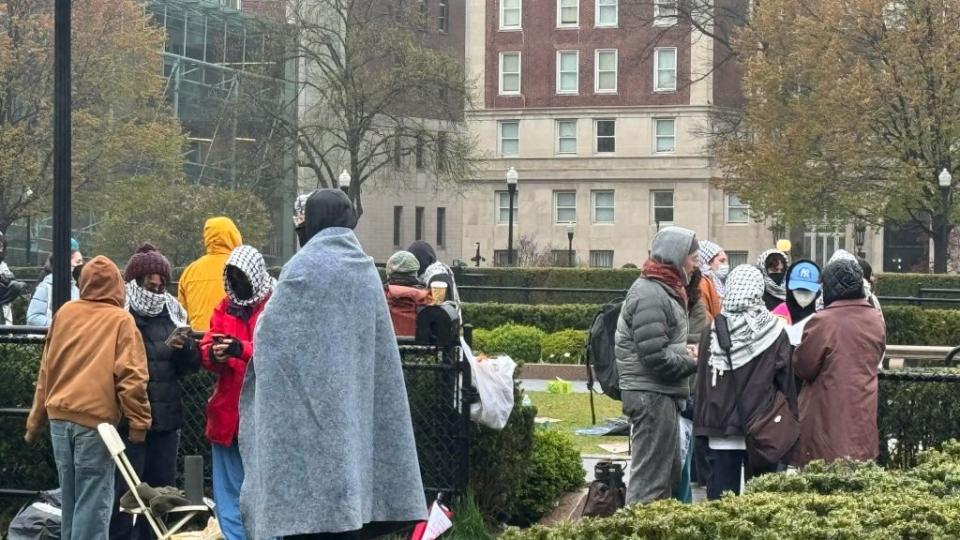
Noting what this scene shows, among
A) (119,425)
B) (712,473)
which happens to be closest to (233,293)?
(119,425)

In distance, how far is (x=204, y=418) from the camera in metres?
9.30

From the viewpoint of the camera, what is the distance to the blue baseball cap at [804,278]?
10.4 metres

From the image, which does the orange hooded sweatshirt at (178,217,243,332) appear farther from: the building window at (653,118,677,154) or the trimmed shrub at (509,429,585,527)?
the building window at (653,118,677,154)

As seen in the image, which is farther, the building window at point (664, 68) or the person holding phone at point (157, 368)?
the building window at point (664, 68)

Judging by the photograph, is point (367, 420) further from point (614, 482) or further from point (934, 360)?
point (934, 360)

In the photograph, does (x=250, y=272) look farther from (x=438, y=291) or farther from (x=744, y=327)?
(x=438, y=291)

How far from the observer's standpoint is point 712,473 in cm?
887

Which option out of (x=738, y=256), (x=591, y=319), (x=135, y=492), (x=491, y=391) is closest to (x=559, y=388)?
(x=591, y=319)

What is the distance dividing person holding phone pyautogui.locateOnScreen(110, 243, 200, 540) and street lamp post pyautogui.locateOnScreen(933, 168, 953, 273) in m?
35.6

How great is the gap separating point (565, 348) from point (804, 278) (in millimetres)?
13069

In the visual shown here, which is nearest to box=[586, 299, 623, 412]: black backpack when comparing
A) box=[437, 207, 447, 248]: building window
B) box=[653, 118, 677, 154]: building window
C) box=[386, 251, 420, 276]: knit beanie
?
box=[386, 251, 420, 276]: knit beanie

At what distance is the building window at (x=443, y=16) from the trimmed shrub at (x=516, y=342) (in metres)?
49.1

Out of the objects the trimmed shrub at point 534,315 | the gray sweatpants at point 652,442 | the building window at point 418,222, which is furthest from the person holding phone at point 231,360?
the building window at point 418,222

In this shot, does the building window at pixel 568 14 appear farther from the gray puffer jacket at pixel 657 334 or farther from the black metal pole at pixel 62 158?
the gray puffer jacket at pixel 657 334
